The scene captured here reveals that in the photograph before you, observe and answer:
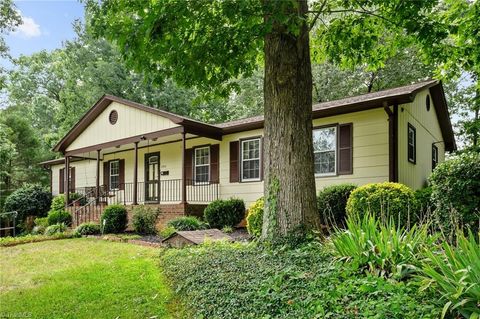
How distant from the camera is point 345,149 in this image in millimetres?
10289

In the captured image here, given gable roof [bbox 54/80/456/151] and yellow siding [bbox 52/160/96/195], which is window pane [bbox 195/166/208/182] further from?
yellow siding [bbox 52/160/96/195]

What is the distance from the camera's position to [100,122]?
15.7 m

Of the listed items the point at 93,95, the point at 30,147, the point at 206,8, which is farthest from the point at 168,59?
the point at 30,147

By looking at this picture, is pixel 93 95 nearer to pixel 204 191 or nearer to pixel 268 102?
pixel 204 191

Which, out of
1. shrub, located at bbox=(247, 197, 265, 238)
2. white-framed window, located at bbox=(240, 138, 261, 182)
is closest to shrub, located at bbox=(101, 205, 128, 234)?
white-framed window, located at bbox=(240, 138, 261, 182)

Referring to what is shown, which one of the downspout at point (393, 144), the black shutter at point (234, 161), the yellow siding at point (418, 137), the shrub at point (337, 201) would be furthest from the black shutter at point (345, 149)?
the black shutter at point (234, 161)

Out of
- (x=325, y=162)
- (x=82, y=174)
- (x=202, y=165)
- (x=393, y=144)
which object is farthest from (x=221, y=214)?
(x=82, y=174)

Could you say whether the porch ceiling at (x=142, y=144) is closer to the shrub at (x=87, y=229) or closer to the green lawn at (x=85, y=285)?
the shrub at (x=87, y=229)

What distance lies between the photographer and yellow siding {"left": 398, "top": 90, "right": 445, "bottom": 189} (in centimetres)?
1010

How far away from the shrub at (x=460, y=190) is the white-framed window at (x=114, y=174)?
14.2 metres

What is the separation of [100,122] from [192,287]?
42.9 ft

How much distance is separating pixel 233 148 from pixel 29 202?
11.1 m

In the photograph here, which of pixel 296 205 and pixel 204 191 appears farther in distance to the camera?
pixel 204 191

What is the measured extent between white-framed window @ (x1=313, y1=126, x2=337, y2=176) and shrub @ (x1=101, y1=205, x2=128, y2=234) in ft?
21.2
